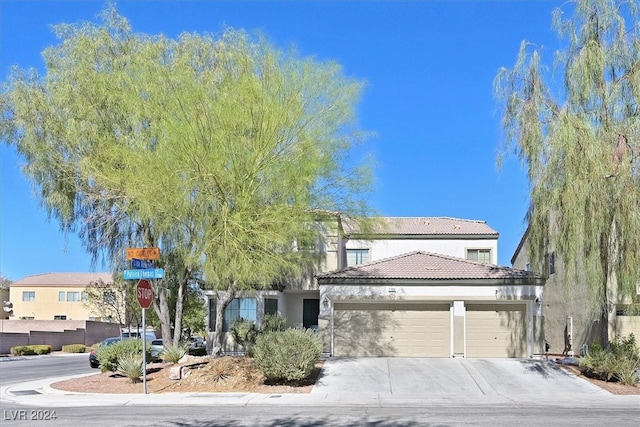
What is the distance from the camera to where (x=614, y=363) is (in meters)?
18.9

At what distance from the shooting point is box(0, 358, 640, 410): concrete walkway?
1645 cm

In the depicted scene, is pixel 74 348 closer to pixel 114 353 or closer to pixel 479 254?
pixel 114 353

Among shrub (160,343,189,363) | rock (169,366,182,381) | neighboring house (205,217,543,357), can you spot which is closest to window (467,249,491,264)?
neighboring house (205,217,543,357)

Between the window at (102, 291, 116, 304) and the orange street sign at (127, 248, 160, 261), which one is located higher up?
the orange street sign at (127, 248, 160, 261)

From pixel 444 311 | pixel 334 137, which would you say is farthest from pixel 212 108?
pixel 444 311

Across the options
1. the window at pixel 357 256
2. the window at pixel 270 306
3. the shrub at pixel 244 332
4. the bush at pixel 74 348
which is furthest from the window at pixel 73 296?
the shrub at pixel 244 332

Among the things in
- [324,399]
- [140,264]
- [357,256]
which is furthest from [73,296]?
[324,399]

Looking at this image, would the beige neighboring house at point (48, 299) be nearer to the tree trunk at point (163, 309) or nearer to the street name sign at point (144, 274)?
the tree trunk at point (163, 309)

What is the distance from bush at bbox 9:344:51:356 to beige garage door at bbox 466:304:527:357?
102ft

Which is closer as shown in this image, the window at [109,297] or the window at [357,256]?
the window at [357,256]

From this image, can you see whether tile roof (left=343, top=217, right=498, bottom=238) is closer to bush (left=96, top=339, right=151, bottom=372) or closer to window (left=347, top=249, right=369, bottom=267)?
window (left=347, top=249, right=369, bottom=267)

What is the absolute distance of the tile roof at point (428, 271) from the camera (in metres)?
25.2

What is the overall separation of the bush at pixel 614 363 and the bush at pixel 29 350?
3598cm

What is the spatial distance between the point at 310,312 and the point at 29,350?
23045mm
